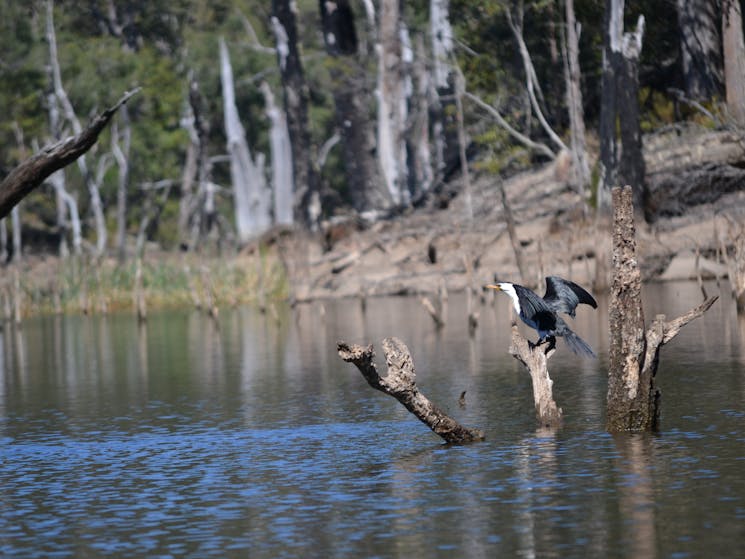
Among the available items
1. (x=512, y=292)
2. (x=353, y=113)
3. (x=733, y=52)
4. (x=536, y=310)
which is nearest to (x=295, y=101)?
(x=353, y=113)

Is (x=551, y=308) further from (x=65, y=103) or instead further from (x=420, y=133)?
(x=420, y=133)

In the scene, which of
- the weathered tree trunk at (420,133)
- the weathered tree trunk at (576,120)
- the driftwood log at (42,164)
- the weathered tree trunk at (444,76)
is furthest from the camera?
the weathered tree trunk at (420,133)

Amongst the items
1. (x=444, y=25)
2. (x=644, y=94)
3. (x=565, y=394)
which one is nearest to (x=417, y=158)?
(x=444, y=25)

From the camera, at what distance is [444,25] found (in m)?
61.4

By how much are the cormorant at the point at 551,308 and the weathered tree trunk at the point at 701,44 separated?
29.5 metres

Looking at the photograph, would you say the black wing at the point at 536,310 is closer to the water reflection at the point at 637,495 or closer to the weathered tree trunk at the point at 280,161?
the water reflection at the point at 637,495

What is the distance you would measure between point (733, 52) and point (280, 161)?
33.5 meters

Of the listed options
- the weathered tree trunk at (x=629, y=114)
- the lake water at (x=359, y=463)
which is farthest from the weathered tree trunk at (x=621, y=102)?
A: the lake water at (x=359, y=463)

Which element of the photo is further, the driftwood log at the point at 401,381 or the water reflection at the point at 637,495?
the driftwood log at the point at 401,381

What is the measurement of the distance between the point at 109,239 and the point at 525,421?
60.6 meters

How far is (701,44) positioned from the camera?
45094 millimetres

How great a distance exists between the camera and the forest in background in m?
45.1

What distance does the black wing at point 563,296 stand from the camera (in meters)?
16.4

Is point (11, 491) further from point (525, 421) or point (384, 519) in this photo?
point (525, 421)
